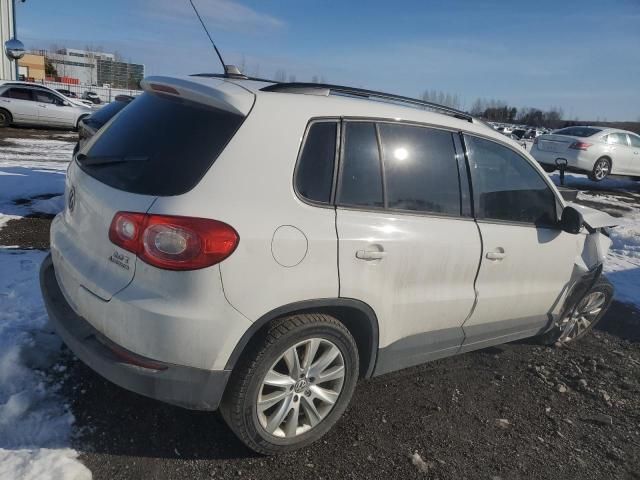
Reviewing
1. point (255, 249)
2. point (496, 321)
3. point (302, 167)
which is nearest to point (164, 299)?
point (255, 249)

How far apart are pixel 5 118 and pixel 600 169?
19.0m

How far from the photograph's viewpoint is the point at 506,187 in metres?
3.51

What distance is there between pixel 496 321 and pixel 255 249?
204 centimetres

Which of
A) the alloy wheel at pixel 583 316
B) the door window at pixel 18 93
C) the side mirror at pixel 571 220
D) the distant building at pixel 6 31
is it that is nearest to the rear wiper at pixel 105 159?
the side mirror at pixel 571 220

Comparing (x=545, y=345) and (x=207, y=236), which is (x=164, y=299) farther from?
(x=545, y=345)

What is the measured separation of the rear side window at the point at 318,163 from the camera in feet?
8.34

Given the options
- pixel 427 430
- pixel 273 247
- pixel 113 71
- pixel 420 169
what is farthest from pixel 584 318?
pixel 113 71

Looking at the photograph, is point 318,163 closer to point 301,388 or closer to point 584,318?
point 301,388

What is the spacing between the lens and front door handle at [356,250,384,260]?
2.61 m

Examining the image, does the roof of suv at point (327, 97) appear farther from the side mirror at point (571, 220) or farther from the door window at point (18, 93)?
the door window at point (18, 93)

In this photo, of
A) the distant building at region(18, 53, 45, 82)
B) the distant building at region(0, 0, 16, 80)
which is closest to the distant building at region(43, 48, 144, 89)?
the distant building at region(18, 53, 45, 82)

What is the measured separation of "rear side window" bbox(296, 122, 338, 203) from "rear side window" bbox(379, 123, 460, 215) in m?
0.36

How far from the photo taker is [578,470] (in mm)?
2928

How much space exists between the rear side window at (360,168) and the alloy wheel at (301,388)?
0.77 meters
